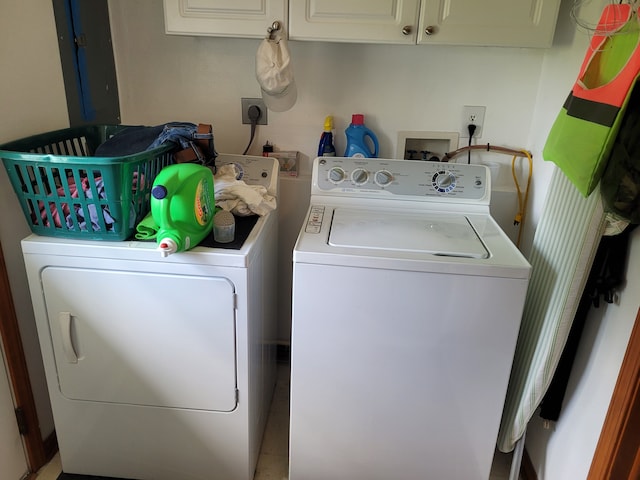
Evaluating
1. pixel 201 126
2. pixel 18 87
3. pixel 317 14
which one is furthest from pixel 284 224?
pixel 18 87

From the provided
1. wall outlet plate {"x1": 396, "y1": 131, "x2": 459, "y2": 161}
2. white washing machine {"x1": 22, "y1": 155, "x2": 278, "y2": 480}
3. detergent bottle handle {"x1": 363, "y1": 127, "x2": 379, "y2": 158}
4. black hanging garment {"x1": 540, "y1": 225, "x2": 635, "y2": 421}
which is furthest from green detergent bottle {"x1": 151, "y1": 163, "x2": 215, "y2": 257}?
black hanging garment {"x1": 540, "y1": 225, "x2": 635, "y2": 421}

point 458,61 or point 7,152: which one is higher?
point 458,61

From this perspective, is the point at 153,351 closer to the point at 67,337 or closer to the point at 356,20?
the point at 67,337

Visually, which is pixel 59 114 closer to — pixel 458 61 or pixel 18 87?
pixel 18 87

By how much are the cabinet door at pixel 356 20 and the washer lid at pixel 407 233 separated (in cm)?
59

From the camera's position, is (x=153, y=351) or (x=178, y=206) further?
(x=153, y=351)

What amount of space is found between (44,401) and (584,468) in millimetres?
1772

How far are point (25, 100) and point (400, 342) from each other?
54.2 inches

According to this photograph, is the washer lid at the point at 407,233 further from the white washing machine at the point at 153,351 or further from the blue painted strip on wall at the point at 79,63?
the blue painted strip on wall at the point at 79,63

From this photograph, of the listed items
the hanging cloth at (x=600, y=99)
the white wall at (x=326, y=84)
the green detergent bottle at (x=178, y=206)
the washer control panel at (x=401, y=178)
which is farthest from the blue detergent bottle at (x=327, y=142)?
the hanging cloth at (x=600, y=99)

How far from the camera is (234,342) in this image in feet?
4.73

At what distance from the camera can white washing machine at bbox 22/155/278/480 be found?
1.37 meters

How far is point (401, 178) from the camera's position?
5.82 feet

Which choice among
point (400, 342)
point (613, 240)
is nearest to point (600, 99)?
point (613, 240)
